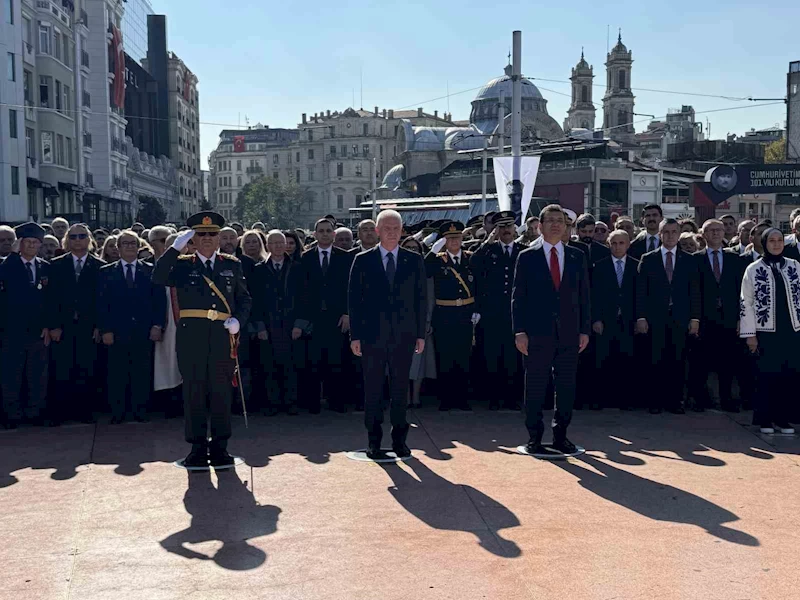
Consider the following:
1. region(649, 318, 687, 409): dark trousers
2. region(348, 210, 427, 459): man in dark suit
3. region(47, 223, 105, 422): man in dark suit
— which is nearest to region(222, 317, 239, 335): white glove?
region(348, 210, 427, 459): man in dark suit

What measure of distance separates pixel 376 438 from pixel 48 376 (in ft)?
12.1

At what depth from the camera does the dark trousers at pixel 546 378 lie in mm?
7574

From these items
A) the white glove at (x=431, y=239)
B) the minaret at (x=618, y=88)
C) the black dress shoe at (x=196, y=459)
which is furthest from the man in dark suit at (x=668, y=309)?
the minaret at (x=618, y=88)

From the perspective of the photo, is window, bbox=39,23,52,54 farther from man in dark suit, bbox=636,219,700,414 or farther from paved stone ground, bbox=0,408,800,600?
man in dark suit, bbox=636,219,700,414

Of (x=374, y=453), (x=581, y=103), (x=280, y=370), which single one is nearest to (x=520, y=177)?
(x=280, y=370)

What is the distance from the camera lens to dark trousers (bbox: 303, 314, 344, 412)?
9.55 meters

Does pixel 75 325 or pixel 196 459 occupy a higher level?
pixel 75 325

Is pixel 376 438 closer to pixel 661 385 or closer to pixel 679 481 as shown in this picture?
pixel 679 481

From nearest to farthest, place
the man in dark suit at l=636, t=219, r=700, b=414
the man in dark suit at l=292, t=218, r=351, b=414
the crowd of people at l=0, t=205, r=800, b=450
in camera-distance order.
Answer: the crowd of people at l=0, t=205, r=800, b=450 < the man in dark suit at l=636, t=219, r=700, b=414 < the man in dark suit at l=292, t=218, r=351, b=414

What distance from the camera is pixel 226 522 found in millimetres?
5855

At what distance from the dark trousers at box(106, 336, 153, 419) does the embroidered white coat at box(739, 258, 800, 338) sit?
5.75 meters

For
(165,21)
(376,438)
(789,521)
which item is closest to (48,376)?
(376,438)

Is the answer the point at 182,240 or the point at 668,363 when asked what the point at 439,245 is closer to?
the point at 668,363

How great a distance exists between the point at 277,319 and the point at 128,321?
58.2 inches
